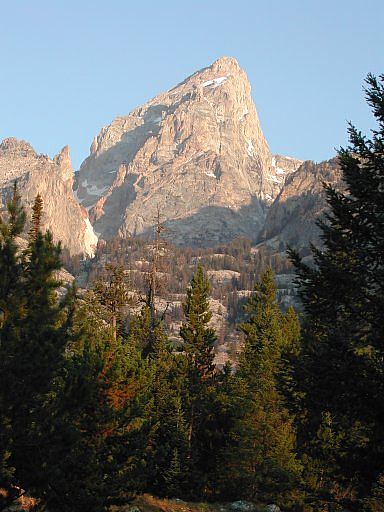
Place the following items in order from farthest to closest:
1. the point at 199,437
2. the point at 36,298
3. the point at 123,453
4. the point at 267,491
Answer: the point at 199,437, the point at 267,491, the point at 123,453, the point at 36,298

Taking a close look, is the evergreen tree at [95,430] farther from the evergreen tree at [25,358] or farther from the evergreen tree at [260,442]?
the evergreen tree at [260,442]

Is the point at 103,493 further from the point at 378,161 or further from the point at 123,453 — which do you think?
the point at 378,161

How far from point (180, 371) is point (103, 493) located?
898 inches

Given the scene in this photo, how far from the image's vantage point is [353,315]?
17.7 m

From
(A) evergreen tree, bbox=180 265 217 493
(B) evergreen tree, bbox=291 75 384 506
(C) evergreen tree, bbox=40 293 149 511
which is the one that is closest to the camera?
(B) evergreen tree, bbox=291 75 384 506

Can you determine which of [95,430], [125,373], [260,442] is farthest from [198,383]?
[95,430]

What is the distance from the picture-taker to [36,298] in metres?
21.9

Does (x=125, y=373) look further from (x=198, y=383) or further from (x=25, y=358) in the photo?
(x=198, y=383)

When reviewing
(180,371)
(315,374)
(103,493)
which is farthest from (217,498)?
(315,374)

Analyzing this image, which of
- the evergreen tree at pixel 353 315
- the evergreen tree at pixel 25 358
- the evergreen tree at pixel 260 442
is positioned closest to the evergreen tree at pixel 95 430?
the evergreen tree at pixel 25 358

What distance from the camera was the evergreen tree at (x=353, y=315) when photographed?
1705cm

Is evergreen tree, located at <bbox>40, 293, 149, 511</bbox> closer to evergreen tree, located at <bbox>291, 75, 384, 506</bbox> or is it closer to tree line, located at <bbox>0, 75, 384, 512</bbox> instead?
tree line, located at <bbox>0, 75, 384, 512</bbox>

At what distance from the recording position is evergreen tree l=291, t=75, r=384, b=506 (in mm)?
17047

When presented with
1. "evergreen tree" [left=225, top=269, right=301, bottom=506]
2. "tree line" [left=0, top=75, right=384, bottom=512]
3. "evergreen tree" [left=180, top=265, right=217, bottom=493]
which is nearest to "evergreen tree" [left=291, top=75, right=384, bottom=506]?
"tree line" [left=0, top=75, right=384, bottom=512]
